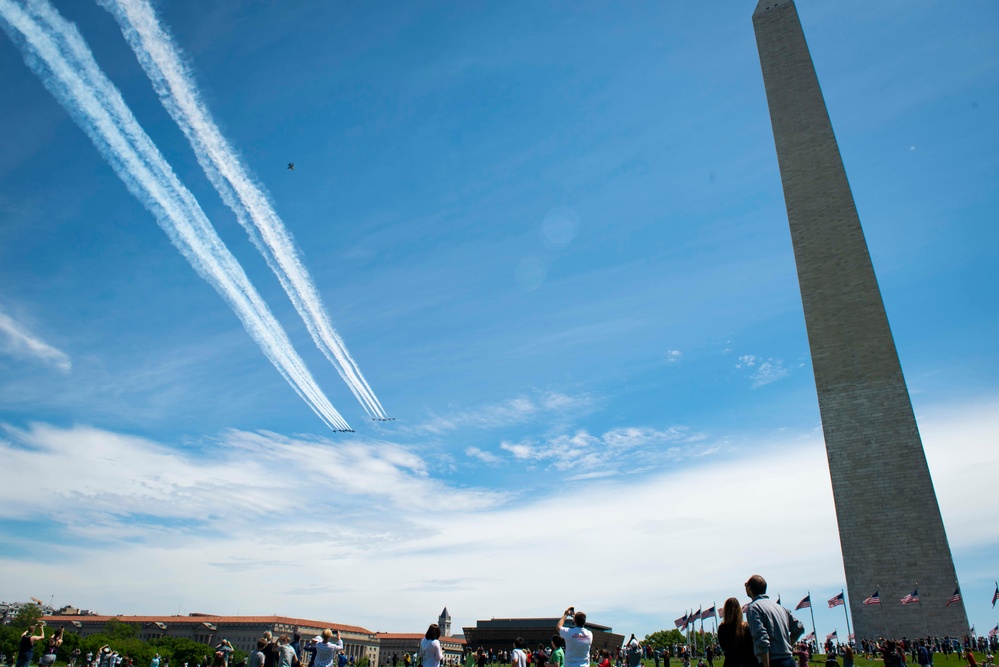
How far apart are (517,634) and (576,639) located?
2390 inches

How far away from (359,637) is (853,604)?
11600 cm

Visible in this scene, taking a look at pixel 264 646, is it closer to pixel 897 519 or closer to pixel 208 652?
pixel 897 519

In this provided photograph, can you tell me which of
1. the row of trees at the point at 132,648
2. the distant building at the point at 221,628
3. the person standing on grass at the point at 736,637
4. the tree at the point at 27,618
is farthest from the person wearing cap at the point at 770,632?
the tree at the point at 27,618

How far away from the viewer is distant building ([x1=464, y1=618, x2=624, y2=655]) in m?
63.8

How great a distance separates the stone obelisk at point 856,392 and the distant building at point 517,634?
34.1 m

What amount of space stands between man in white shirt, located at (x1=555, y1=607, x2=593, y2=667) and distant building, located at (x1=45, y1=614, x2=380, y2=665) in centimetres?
11668

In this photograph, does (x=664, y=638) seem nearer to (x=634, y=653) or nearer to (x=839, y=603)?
(x=839, y=603)

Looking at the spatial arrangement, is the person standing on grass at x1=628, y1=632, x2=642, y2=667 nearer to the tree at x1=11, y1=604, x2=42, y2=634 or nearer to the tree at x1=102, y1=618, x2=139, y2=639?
the tree at x1=102, y1=618, x2=139, y2=639

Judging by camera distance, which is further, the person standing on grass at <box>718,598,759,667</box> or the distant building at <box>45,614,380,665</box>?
the distant building at <box>45,614,380,665</box>

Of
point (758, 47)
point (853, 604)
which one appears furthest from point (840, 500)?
point (758, 47)

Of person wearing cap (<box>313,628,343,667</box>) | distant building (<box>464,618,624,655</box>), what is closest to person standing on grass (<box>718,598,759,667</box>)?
person wearing cap (<box>313,628,343,667</box>)

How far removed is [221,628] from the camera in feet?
388

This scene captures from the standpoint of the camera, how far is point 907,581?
3328 cm

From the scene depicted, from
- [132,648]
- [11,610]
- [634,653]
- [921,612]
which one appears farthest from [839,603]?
[11,610]
